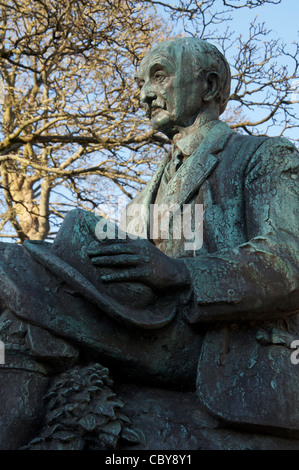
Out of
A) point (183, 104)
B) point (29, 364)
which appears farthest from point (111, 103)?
point (29, 364)

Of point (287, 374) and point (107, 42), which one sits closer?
point (287, 374)

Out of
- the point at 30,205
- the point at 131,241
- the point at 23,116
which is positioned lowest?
the point at 131,241

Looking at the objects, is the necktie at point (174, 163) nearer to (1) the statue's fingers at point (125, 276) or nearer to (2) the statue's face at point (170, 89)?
(2) the statue's face at point (170, 89)

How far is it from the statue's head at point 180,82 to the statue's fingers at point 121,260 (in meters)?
Result: 1.13

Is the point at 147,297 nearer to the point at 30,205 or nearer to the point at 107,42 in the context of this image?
the point at 107,42

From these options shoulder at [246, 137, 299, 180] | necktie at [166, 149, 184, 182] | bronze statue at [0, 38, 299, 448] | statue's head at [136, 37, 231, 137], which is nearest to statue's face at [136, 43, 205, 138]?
statue's head at [136, 37, 231, 137]

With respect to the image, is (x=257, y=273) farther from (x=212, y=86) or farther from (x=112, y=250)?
(x=212, y=86)

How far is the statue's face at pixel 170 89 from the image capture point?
9.96 feet

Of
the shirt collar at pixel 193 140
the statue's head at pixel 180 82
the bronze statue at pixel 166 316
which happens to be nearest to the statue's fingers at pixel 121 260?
the bronze statue at pixel 166 316

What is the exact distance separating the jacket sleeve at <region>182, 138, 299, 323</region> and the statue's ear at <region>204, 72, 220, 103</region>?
0.85m

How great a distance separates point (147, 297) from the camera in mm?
2195

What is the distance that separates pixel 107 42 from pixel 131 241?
6.88 meters
